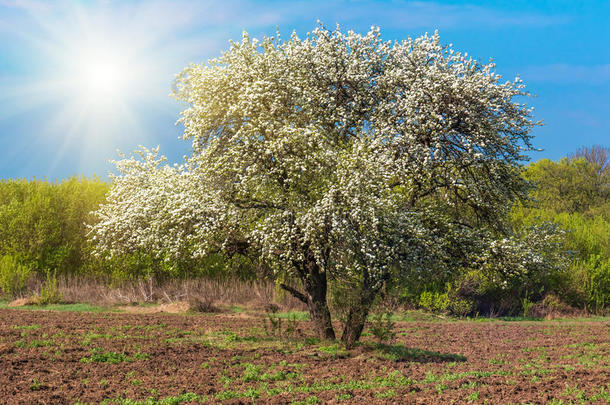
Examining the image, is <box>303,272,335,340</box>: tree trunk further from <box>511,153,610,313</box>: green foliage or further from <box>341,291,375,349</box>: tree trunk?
<box>511,153,610,313</box>: green foliage

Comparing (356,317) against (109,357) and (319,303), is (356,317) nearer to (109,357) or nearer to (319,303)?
(319,303)

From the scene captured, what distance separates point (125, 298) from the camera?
90.3 feet

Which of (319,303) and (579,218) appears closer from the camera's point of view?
(319,303)

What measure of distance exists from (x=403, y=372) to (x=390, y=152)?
19.6 ft

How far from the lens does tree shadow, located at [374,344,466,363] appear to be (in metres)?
14.3

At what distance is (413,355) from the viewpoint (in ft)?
48.8

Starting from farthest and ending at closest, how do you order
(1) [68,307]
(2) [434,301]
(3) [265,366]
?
(2) [434,301], (1) [68,307], (3) [265,366]

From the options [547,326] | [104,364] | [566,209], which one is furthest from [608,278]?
[104,364]

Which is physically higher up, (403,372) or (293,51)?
(293,51)

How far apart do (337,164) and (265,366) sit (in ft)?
17.3

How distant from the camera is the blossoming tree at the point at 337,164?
14367mm

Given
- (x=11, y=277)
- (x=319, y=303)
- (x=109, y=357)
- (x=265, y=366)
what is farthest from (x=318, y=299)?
(x=11, y=277)

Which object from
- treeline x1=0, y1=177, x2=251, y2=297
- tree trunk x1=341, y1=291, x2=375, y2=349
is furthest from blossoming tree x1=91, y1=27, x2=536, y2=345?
treeline x1=0, y1=177, x2=251, y2=297

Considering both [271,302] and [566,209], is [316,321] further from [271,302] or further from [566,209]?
[566,209]
